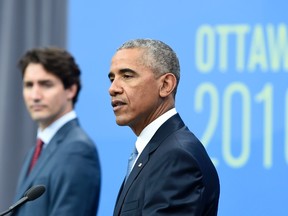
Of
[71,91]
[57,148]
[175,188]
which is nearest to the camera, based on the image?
[175,188]

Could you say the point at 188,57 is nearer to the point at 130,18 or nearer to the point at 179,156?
the point at 130,18

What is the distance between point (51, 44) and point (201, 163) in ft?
7.73

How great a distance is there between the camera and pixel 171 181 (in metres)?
2.19

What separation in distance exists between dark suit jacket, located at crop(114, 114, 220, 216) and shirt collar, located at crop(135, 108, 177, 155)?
0.04 m

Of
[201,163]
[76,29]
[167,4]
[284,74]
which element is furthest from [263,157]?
[201,163]

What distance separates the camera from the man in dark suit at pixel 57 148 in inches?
127

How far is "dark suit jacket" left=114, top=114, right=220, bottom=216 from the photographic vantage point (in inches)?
85.3

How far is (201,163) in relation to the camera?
2.23 metres

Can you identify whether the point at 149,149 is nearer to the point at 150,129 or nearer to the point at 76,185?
the point at 150,129

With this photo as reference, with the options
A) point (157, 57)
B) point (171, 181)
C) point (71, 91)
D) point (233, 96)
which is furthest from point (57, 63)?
point (171, 181)

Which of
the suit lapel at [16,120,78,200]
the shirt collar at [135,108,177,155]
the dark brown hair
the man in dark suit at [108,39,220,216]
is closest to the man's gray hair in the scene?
the man in dark suit at [108,39,220,216]

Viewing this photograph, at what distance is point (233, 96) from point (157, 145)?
1.53 m

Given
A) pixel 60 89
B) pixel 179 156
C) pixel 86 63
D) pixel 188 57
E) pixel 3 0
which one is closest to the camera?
pixel 179 156

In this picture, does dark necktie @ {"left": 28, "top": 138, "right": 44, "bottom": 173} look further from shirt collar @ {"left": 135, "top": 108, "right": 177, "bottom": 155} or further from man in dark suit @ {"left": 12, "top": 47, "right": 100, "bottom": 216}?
shirt collar @ {"left": 135, "top": 108, "right": 177, "bottom": 155}
